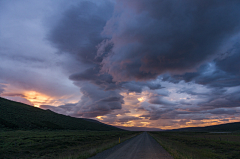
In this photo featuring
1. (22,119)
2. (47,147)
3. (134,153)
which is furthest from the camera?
(22,119)

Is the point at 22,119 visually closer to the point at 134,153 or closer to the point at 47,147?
the point at 47,147

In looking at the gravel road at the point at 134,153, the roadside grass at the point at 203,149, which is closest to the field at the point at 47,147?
the gravel road at the point at 134,153

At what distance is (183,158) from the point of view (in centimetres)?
1639

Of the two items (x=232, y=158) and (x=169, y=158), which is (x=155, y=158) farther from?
(x=232, y=158)

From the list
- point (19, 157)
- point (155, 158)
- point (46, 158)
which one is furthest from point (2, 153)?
point (155, 158)

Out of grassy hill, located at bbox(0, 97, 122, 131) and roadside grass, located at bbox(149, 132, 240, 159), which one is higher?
grassy hill, located at bbox(0, 97, 122, 131)

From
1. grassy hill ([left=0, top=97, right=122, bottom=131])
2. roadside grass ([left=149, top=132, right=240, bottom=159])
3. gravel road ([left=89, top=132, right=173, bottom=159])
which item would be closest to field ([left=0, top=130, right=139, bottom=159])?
gravel road ([left=89, top=132, right=173, bottom=159])

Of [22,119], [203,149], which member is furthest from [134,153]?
[22,119]

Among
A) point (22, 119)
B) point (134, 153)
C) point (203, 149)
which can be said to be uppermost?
point (22, 119)

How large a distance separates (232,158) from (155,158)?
14.6m

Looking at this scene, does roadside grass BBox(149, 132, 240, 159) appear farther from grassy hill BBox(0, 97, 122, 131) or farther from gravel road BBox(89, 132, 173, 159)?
grassy hill BBox(0, 97, 122, 131)

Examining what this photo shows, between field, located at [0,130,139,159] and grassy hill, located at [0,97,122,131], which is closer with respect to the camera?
field, located at [0,130,139,159]

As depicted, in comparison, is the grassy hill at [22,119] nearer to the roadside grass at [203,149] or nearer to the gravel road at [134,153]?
the gravel road at [134,153]

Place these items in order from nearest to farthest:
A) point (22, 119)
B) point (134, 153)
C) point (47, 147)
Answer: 1. point (134, 153)
2. point (47, 147)
3. point (22, 119)
